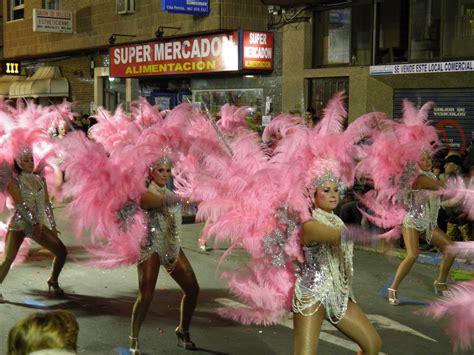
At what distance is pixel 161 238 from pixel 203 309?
75.8 inches

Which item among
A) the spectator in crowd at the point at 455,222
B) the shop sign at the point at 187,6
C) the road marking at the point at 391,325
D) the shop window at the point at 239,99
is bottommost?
the road marking at the point at 391,325

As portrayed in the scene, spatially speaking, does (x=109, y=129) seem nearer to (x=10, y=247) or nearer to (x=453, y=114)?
(x=10, y=247)

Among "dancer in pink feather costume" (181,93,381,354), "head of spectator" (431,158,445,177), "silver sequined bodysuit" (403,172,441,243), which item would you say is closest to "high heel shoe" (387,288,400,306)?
"silver sequined bodysuit" (403,172,441,243)

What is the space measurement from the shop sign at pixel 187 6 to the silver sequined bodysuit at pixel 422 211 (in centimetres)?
1095

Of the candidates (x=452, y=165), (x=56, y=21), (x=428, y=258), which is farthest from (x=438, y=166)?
(x=56, y=21)

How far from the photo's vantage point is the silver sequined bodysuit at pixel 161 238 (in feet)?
20.0

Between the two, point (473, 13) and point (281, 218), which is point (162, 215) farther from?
point (473, 13)

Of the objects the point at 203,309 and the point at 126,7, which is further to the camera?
the point at 126,7

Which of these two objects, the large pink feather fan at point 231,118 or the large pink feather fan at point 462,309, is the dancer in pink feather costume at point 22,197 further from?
the large pink feather fan at point 462,309

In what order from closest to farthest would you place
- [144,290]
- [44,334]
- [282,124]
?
1. [44,334]
2. [282,124]
3. [144,290]

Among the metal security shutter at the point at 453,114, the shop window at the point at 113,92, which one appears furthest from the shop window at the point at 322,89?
the shop window at the point at 113,92

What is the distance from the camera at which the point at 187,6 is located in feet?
57.7

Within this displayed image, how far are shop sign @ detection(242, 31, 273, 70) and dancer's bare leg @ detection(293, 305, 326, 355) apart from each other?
13157mm

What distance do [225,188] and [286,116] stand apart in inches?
51.0
